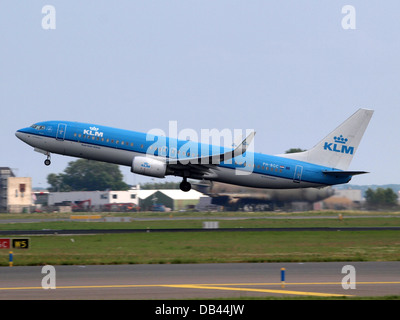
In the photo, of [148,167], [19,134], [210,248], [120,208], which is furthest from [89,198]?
[210,248]

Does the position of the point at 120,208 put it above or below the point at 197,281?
above

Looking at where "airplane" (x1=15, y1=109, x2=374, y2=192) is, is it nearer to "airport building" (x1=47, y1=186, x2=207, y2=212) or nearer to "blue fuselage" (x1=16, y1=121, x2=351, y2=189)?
"blue fuselage" (x1=16, y1=121, x2=351, y2=189)

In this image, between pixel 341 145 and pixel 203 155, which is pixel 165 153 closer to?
pixel 203 155

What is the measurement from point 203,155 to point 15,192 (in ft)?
201

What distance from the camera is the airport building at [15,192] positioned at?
102 meters

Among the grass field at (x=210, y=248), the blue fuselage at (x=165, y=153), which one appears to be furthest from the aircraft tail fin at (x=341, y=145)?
the grass field at (x=210, y=248)

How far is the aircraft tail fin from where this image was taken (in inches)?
2184

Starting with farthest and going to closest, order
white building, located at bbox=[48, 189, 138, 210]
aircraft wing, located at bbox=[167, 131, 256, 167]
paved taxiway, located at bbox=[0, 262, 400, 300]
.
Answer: white building, located at bbox=[48, 189, 138, 210], aircraft wing, located at bbox=[167, 131, 256, 167], paved taxiway, located at bbox=[0, 262, 400, 300]

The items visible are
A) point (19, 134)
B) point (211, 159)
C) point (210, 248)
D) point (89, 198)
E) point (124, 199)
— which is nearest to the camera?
point (210, 248)

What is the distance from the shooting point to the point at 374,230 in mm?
46875

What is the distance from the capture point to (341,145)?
55.8 m

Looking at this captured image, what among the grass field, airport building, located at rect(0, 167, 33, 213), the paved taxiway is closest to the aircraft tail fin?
the grass field

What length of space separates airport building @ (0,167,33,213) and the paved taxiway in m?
76.0
